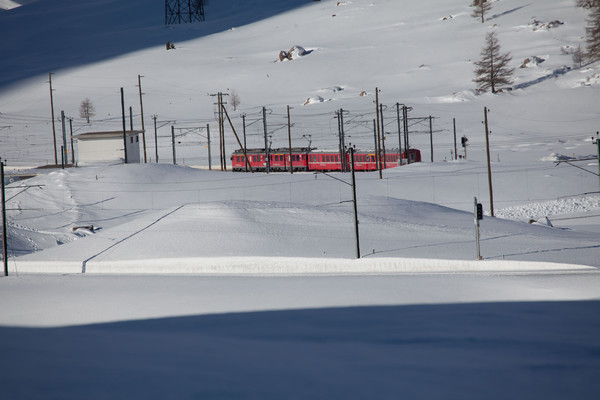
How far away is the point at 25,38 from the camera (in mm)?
191625

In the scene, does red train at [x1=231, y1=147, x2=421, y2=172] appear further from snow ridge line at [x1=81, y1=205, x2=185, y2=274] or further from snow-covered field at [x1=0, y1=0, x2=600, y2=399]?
snow ridge line at [x1=81, y1=205, x2=185, y2=274]

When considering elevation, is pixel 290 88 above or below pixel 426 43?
below

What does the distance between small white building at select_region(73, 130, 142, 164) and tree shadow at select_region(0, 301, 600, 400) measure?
124ft

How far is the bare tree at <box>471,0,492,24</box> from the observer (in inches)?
5561

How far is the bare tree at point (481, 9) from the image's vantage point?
463ft

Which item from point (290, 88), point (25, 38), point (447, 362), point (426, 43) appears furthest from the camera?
point (25, 38)

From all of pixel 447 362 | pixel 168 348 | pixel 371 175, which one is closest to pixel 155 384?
pixel 168 348

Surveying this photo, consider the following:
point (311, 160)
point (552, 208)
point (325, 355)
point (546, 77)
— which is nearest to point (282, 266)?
point (325, 355)

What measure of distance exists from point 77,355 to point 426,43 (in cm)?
12977

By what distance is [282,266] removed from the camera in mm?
29156

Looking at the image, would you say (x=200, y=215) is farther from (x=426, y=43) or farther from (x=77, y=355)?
(x=426, y=43)

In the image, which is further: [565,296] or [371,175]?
[371,175]

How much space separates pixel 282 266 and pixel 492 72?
281 feet

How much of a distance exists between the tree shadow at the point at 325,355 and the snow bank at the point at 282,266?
21.6 ft
